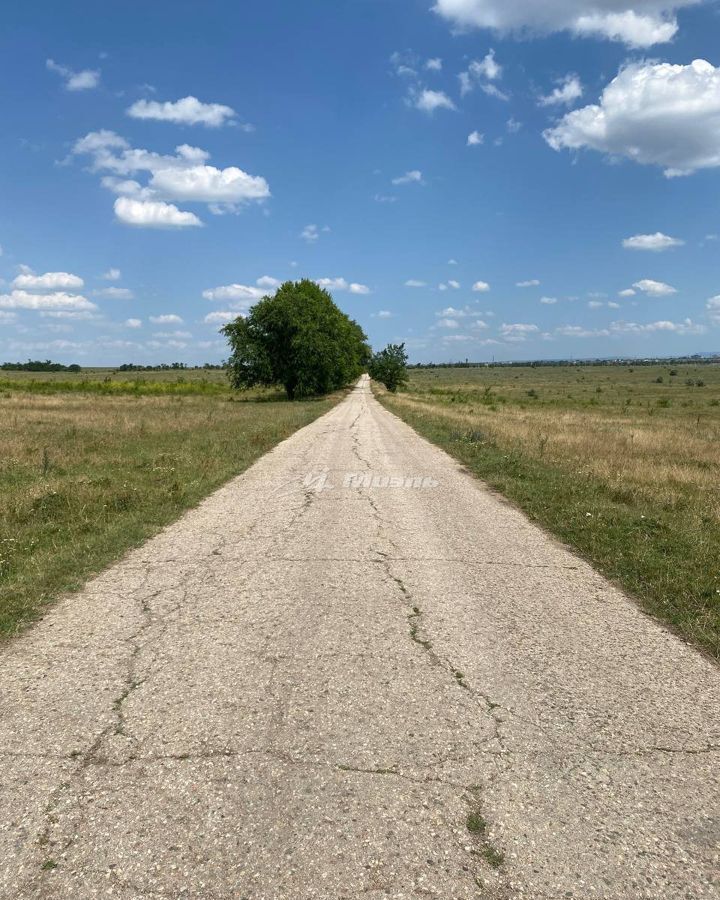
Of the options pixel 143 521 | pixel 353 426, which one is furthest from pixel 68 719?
pixel 353 426

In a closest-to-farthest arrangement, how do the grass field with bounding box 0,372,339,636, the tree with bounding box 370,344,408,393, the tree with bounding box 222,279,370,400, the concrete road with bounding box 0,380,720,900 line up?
the concrete road with bounding box 0,380,720,900
the grass field with bounding box 0,372,339,636
the tree with bounding box 222,279,370,400
the tree with bounding box 370,344,408,393

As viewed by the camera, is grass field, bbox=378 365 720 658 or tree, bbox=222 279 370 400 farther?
tree, bbox=222 279 370 400

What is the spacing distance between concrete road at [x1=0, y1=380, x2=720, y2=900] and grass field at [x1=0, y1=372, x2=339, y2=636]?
631 millimetres

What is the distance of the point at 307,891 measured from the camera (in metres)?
2.38

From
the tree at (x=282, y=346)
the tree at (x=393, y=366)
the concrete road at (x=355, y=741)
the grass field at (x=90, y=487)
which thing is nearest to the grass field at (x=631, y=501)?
the concrete road at (x=355, y=741)

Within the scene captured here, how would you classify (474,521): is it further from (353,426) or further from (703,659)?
(353,426)

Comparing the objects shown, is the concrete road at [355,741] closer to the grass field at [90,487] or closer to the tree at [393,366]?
the grass field at [90,487]

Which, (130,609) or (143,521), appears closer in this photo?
(130,609)

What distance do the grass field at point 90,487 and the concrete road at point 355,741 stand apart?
2.07ft

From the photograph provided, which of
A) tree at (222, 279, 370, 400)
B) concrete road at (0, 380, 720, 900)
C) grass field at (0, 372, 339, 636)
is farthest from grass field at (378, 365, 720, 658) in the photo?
tree at (222, 279, 370, 400)

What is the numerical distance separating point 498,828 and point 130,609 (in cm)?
382

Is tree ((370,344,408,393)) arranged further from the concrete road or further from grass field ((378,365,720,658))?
the concrete road

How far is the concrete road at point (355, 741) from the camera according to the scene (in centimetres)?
251

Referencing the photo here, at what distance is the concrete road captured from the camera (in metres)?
2.51
